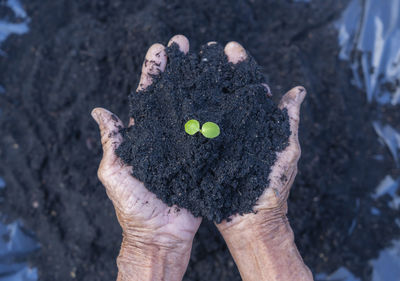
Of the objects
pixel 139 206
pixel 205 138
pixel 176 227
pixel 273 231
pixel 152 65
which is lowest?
pixel 273 231

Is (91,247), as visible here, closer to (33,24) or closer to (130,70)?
(130,70)

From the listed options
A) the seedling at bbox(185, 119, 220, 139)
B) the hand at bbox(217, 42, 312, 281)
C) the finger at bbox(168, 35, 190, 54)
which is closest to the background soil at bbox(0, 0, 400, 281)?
the finger at bbox(168, 35, 190, 54)

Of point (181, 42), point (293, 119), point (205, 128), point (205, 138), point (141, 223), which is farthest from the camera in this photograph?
point (181, 42)

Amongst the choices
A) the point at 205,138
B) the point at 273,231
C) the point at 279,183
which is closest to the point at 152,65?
the point at 205,138

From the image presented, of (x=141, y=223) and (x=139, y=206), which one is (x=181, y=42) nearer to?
(x=139, y=206)

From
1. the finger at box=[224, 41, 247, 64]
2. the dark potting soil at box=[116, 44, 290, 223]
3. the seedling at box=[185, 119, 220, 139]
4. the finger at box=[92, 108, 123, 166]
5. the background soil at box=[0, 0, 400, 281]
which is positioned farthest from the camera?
the background soil at box=[0, 0, 400, 281]

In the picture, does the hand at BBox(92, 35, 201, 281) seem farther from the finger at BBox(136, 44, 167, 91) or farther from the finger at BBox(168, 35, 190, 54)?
the finger at BBox(168, 35, 190, 54)

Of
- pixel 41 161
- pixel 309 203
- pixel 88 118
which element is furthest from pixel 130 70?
pixel 309 203
